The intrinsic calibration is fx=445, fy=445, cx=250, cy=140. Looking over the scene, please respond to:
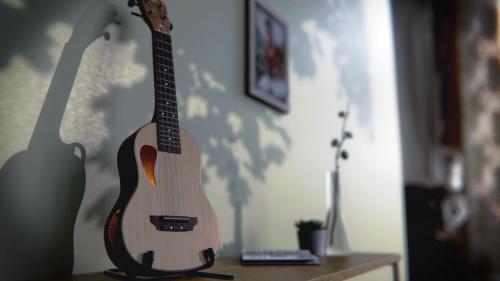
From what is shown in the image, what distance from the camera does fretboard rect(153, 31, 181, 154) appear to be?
100 cm

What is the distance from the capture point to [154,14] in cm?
110

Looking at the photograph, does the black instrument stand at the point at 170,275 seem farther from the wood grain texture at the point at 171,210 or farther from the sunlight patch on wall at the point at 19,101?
the sunlight patch on wall at the point at 19,101

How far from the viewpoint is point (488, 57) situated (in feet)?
17.7

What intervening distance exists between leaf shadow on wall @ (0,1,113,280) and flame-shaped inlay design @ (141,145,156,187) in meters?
0.22

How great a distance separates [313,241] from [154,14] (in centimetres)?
96

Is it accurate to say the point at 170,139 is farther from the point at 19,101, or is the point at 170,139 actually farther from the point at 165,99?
the point at 19,101

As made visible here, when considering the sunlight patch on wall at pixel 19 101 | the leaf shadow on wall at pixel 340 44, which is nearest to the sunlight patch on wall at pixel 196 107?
the sunlight patch on wall at pixel 19 101

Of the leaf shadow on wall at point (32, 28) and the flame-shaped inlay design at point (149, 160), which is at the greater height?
the leaf shadow on wall at point (32, 28)

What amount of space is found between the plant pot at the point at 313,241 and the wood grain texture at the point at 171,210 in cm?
64

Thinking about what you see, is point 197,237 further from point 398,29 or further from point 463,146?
point 463,146

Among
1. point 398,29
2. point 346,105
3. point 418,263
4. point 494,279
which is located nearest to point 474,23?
point 398,29

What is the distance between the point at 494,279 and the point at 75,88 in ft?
16.9

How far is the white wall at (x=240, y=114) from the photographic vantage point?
1079mm

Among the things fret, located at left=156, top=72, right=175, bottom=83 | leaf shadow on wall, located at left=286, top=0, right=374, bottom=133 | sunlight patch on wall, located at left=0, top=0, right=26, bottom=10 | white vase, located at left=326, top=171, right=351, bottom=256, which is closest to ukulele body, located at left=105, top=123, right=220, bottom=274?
fret, located at left=156, top=72, right=175, bottom=83
